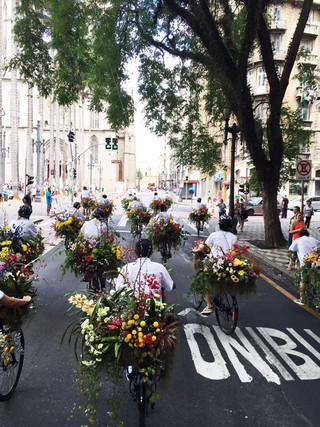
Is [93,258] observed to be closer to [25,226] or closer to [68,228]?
[25,226]

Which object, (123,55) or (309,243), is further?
(123,55)

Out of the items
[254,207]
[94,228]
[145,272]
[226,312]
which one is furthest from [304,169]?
[254,207]

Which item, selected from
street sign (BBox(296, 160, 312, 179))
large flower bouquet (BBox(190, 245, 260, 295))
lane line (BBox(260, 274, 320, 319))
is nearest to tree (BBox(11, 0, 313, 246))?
street sign (BBox(296, 160, 312, 179))

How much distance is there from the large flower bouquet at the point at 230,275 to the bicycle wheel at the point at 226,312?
267mm

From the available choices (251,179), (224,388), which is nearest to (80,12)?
(251,179)

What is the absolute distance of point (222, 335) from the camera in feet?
19.5

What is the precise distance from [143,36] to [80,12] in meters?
2.24

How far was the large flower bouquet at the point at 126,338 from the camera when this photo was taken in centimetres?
314

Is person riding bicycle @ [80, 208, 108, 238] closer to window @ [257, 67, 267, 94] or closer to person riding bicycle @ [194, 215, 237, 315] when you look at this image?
person riding bicycle @ [194, 215, 237, 315]

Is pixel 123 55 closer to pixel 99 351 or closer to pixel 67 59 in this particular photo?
pixel 67 59

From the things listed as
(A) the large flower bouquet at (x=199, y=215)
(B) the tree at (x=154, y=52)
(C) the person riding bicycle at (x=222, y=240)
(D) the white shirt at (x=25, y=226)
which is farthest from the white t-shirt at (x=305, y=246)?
(A) the large flower bouquet at (x=199, y=215)

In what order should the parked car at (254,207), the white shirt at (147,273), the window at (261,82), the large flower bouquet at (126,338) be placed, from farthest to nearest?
the window at (261,82)
the parked car at (254,207)
the white shirt at (147,273)
the large flower bouquet at (126,338)

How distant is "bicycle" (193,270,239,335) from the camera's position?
593 centimetres

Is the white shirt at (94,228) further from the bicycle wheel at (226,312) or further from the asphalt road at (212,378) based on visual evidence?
the bicycle wheel at (226,312)
